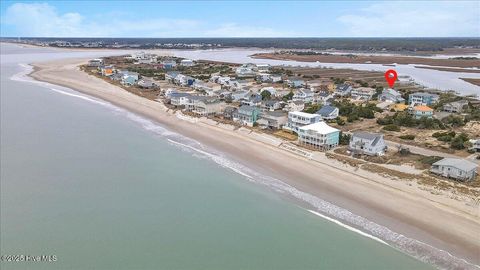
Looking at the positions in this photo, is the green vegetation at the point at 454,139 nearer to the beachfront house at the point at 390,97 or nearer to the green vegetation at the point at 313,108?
the green vegetation at the point at 313,108

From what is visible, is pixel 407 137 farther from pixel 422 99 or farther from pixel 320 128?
pixel 422 99

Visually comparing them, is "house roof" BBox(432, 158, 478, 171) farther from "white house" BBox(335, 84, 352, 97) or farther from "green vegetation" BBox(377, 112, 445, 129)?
"white house" BBox(335, 84, 352, 97)

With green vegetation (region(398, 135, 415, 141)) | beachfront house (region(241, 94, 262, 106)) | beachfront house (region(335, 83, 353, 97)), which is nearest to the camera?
→ green vegetation (region(398, 135, 415, 141))

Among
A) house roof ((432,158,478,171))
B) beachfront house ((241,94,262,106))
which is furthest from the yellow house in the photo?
house roof ((432,158,478,171))

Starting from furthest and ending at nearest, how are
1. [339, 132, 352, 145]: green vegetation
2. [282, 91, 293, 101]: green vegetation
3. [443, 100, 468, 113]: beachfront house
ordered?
[282, 91, 293, 101]: green vegetation
[443, 100, 468, 113]: beachfront house
[339, 132, 352, 145]: green vegetation

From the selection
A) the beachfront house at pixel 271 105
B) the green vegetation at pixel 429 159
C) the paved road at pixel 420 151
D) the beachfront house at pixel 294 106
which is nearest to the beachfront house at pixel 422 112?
the paved road at pixel 420 151
